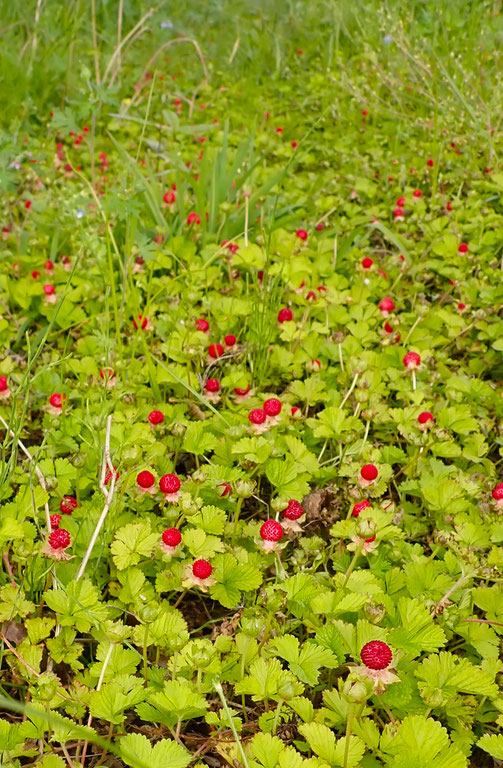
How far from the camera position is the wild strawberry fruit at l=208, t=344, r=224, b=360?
2188 mm

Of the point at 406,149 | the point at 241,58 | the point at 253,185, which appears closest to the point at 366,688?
the point at 253,185

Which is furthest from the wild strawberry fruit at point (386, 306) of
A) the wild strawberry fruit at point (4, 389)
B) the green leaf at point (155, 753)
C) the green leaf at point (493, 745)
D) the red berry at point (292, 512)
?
the green leaf at point (155, 753)

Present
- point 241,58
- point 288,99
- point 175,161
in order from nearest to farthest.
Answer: point 175,161
point 288,99
point 241,58

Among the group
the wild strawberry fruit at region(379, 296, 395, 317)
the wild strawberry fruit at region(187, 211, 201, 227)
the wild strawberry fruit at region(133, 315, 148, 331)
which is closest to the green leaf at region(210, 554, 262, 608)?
the wild strawberry fruit at region(133, 315, 148, 331)

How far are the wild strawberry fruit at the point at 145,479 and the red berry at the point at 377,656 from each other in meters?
0.67

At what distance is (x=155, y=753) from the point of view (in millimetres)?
1103

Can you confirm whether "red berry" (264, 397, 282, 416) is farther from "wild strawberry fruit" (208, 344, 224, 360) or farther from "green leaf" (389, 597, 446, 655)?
"green leaf" (389, 597, 446, 655)

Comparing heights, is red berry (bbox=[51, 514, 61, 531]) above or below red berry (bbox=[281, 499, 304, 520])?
below

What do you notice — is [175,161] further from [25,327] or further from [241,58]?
[241,58]

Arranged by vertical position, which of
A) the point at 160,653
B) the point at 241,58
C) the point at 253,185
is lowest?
the point at 160,653

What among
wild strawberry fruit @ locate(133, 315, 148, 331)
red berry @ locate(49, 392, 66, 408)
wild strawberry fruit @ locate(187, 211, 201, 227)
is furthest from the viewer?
wild strawberry fruit @ locate(187, 211, 201, 227)

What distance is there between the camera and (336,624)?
1344 millimetres

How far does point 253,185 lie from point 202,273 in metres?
0.85

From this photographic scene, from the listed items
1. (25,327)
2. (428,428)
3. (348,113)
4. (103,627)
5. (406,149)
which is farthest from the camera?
(348,113)
